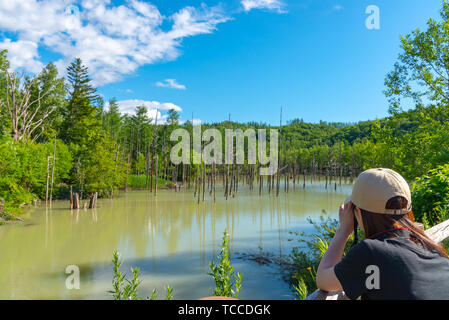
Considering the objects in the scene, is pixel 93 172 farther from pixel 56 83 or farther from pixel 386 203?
pixel 386 203

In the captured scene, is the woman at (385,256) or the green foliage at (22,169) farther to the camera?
the green foliage at (22,169)

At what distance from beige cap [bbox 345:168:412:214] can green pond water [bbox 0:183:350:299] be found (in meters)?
6.34

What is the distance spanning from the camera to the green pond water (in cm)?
775

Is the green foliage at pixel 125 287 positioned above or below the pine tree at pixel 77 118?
below

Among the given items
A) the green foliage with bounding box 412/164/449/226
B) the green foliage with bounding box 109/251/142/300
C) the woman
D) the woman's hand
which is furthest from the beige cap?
the green foliage with bounding box 412/164/449/226

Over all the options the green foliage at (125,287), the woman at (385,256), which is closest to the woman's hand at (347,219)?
the woman at (385,256)

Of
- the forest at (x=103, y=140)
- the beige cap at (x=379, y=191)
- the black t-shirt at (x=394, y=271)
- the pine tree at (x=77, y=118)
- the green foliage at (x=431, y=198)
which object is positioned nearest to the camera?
the black t-shirt at (x=394, y=271)

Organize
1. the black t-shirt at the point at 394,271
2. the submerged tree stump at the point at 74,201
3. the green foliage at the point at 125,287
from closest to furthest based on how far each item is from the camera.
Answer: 1. the black t-shirt at the point at 394,271
2. the green foliage at the point at 125,287
3. the submerged tree stump at the point at 74,201

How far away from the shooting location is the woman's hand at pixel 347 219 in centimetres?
153

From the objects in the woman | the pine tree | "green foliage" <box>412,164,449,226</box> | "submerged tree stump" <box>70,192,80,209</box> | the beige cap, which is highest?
the pine tree

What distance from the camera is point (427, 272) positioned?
48.1 inches

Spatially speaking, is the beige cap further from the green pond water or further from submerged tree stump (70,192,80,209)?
submerged tree stump (70,192,80,209)

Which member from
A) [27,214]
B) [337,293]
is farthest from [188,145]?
[337,293]

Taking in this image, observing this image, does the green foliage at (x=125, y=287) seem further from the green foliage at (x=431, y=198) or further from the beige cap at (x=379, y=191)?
the green foliage at (x=431, y=198)
